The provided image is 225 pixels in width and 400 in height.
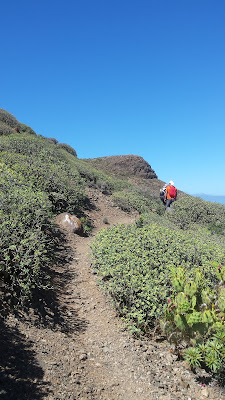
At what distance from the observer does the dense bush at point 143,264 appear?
4.89 m

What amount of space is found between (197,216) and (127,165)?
75.3 feet

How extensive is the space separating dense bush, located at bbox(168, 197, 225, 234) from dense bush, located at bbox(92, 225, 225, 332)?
22.6 feet

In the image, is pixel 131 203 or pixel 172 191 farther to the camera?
pixel 131 203

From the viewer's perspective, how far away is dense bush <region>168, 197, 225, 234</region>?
14.7 meters

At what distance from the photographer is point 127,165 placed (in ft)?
123

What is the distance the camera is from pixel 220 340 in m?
3.70

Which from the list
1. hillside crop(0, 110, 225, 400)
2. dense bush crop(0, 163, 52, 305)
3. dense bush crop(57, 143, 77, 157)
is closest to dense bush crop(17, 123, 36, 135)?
dense bush crop(57, 143, 77, 157)

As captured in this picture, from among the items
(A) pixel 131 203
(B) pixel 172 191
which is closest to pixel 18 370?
(B) pixel 172 191

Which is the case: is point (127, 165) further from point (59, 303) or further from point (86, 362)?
point (86, 362)

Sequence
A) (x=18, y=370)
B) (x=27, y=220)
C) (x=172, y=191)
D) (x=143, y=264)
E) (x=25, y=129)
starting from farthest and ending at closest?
(x=25, y=129) → (x=172, y=191) → (x=27, y=220) → (x=143, y=264) → (x=18, y=370)

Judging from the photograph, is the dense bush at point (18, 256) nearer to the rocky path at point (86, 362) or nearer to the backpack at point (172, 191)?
the rocky path at point (86, 362)

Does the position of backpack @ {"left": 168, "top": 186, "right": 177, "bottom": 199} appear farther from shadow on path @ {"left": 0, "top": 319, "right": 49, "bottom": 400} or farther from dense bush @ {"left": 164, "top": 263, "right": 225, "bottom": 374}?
shadow on path @ {"left": 0, "top": 319, "right": 49, "bottom": 400}

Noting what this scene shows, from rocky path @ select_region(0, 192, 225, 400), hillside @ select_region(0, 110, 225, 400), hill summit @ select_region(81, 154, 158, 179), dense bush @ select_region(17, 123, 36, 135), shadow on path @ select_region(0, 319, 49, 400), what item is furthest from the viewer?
hill summit @ select_region(81, 154, 158, 179)

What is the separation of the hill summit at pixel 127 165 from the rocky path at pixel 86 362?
1180 inches
